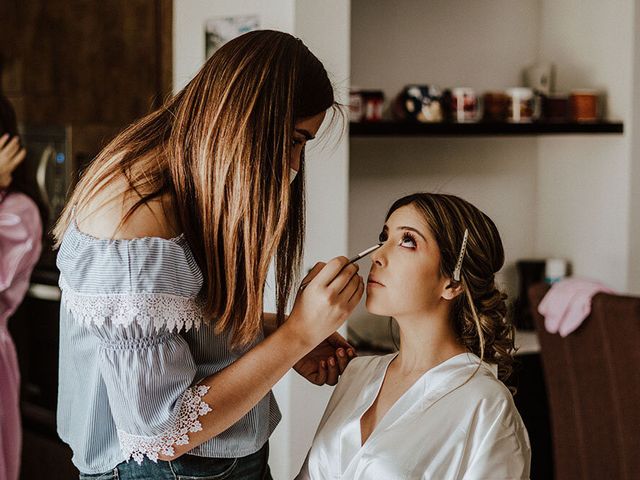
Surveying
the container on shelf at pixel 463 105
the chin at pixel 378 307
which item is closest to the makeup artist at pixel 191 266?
the chin at pixel 378 307

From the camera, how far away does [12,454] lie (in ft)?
9.36

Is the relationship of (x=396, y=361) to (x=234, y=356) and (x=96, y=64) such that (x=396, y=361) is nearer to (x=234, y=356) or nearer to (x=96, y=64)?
(x=234, y=356)

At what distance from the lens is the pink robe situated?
2.81 meters

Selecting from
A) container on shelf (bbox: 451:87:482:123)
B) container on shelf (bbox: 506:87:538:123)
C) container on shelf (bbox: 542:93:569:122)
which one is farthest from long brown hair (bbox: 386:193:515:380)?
container on shelf (bbox: 542:93:569:122)

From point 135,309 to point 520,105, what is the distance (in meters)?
2.49

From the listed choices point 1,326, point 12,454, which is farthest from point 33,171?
point 12,454

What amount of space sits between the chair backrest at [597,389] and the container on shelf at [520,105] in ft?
3.02

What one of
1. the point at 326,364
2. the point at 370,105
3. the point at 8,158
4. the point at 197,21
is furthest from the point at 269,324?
the point at 197,21

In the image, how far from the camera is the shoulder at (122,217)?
4.17 ft

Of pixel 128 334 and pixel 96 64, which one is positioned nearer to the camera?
pixel 128 334

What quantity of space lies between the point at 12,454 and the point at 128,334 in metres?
1.80

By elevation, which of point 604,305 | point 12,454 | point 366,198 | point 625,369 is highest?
point 366,198

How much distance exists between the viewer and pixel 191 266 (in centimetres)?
131

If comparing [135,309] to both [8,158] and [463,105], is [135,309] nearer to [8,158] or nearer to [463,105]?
[8,158]
